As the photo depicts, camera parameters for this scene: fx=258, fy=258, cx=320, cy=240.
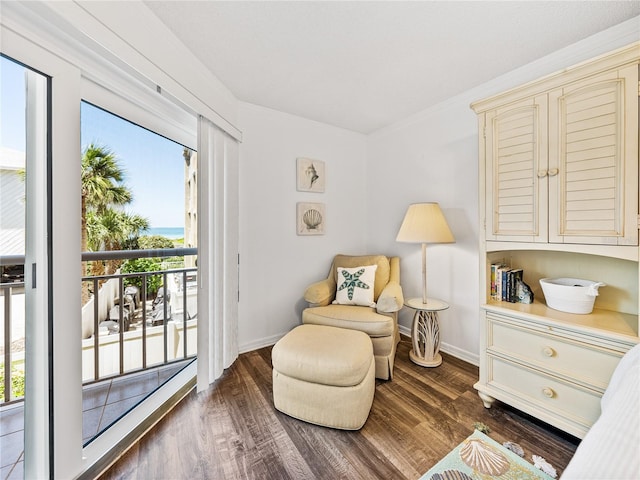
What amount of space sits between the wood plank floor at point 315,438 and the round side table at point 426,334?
1.08 ft

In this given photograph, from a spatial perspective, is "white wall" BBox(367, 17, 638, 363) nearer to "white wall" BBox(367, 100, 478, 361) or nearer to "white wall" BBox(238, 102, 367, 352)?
"white wall" BBox(367, 100, 478, 361)

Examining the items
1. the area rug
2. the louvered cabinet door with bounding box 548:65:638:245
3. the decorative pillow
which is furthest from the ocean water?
the louvered cabinet door with bounding box 548:65:638:245

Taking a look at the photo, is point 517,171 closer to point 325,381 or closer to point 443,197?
point 443,197

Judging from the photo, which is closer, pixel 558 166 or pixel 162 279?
pixel 558 166

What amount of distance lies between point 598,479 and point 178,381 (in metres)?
2.30

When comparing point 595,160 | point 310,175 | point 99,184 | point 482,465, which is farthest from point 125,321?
point 595,160

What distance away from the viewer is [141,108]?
1615mm

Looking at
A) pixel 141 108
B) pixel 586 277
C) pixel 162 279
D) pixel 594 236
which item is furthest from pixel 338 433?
pixel 141 108

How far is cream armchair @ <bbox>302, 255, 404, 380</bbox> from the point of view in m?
2.01

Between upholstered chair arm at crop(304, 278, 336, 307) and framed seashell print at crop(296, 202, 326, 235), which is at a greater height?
framed seashell print at crop(296, 202, 326, 235)

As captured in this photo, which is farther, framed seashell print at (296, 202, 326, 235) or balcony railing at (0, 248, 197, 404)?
framed seashell print at (296, 202, 326, 235)

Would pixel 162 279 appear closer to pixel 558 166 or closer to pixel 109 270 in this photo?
pixel 109 270

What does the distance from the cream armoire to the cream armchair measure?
0.64 metres

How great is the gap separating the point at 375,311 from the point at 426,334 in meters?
0.49
